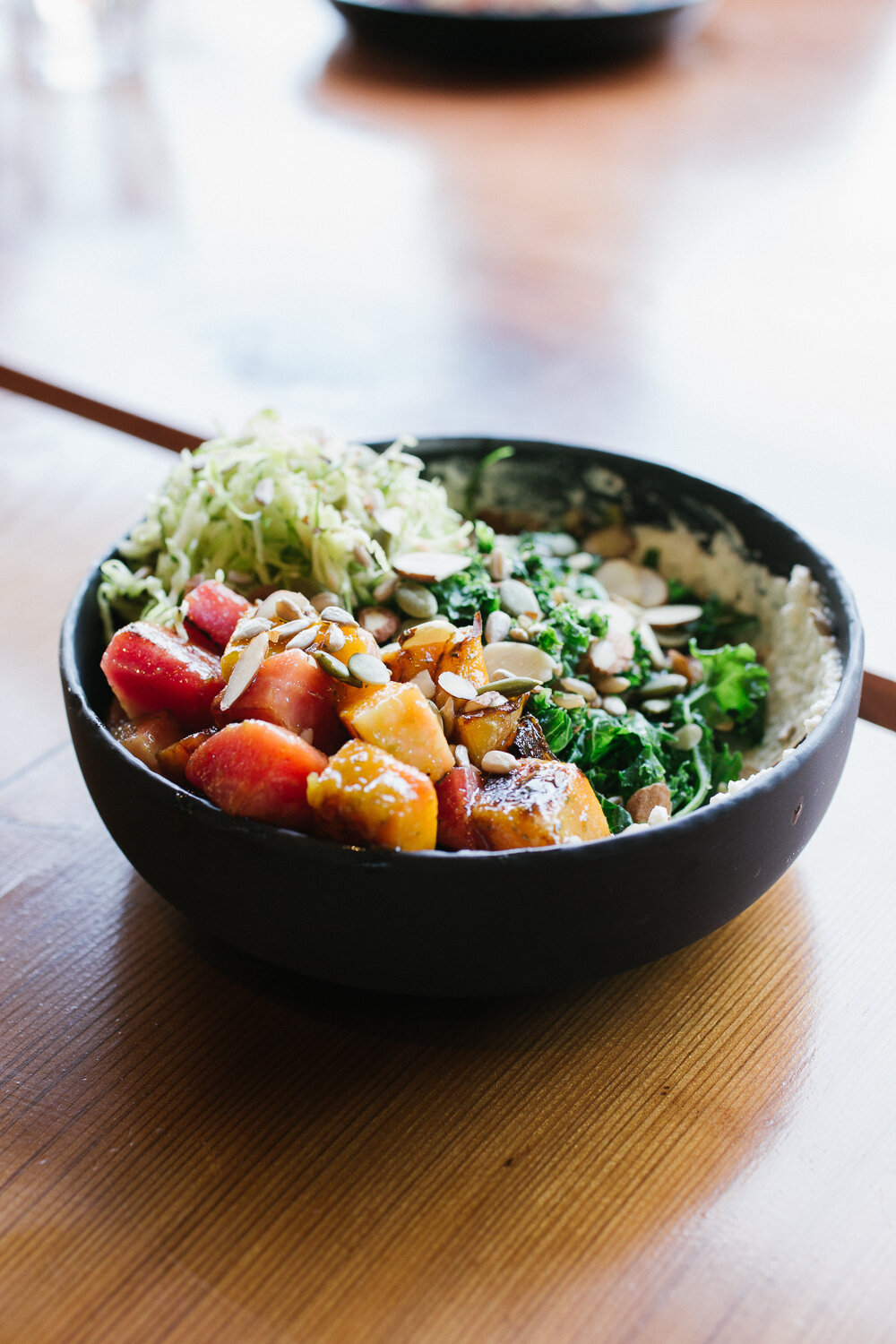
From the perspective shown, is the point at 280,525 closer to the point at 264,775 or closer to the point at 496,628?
the point at 496,628

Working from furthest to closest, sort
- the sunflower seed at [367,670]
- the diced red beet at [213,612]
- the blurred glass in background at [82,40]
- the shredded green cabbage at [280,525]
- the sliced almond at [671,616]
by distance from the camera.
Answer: the blurred glass in background at [82,40] < the sliced almond at [671,616] < the shredded green cabbage at [280,525] < the diced red beet at [213,612] < the sunflower seed at [367,670]

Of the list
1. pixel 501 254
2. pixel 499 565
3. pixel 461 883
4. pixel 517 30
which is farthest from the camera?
pixel 517 30

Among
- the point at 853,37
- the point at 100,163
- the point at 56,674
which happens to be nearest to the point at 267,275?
the point at 100,163

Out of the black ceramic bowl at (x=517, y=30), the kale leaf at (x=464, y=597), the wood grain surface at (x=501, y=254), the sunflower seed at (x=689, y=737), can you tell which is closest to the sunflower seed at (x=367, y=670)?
the kale leaf at (x=464, y=597)

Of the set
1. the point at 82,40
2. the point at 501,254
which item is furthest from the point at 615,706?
the point at 82,40

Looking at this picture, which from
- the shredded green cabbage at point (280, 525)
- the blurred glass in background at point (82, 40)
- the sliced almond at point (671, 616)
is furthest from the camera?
the blurred glass in background at point (82, 40)

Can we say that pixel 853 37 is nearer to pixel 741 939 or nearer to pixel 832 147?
pixel 832 147

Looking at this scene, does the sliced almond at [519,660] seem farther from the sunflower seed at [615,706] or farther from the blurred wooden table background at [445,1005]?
the blurred wooden table background at [445,1005]
